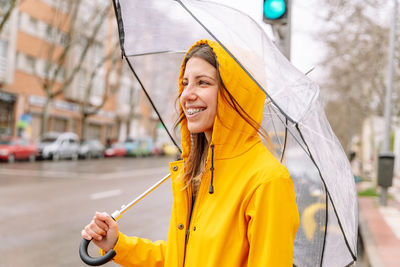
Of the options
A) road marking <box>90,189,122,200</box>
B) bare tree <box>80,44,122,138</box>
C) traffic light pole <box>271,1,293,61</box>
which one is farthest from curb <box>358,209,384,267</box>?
bare tree <box>80,44,122,138</box>

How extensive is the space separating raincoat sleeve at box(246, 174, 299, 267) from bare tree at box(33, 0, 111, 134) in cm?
2675

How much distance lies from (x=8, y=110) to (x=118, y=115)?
739 inches

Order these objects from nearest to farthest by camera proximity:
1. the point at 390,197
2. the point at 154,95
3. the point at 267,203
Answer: the point at 267,203, the point at 154,95, the point at 390,197

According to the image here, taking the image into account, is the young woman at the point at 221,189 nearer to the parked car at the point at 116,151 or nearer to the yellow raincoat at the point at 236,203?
the yellow raincoat at the point at 236,203

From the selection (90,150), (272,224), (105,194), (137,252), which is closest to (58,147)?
(90,150)

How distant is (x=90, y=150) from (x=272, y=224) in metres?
30.8

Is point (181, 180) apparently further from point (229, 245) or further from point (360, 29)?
point (360, 29)

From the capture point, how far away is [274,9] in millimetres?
4848

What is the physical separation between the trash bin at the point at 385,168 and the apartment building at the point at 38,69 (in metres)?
21.2

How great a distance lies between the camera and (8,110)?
29.4m

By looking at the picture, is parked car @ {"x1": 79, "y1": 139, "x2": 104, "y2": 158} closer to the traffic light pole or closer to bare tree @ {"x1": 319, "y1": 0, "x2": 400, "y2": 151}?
bare tree @ {"x1": 319, "y1": 0, "x2": 400, "y2": 151}

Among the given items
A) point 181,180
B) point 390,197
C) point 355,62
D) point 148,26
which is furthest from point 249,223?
point 355,62

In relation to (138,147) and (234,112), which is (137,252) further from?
(138,147)

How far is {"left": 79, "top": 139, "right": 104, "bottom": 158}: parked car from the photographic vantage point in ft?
97.9
